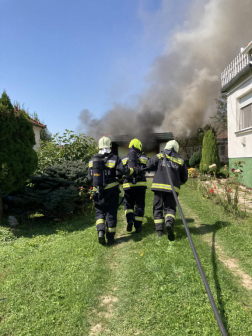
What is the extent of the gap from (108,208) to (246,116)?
303 inches

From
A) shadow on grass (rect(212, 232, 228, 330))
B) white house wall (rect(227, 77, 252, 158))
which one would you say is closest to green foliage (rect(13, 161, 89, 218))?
shadow on grass (rect(212, 232, 228, 330))

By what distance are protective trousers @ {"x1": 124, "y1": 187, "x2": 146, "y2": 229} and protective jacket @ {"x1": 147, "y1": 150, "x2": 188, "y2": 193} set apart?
1.70 feet

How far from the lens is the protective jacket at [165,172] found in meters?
4.31

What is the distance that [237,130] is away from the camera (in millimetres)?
9836

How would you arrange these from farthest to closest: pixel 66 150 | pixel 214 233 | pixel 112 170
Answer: pixel 66 150 → pixel 214 233 → pixel 112 170

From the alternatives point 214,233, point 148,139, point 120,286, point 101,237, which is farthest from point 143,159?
point 148,139

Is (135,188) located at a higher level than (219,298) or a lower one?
higher

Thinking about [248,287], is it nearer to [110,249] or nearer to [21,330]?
[110,249]

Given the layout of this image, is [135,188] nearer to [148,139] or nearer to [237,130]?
[237,130]

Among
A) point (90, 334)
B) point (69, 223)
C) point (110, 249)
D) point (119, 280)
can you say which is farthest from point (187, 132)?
point (90, 334)

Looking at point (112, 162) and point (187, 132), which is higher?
point (187, 132)

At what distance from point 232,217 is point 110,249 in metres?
2.85

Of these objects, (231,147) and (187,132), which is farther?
(187,132)

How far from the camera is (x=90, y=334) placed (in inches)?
85.6
